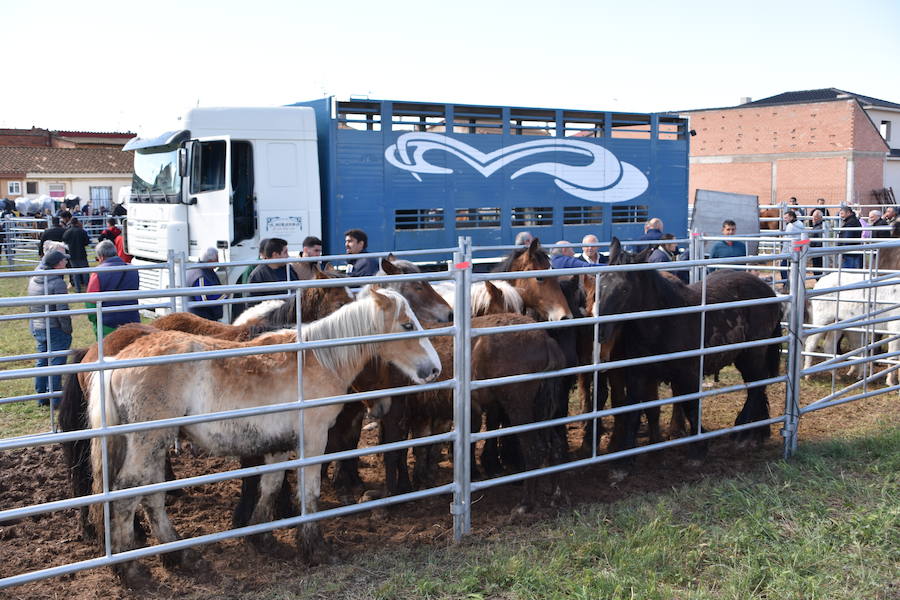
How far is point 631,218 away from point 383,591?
13593 mm

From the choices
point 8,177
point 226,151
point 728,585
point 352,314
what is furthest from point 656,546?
point 8,177

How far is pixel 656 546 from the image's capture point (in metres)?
4.52

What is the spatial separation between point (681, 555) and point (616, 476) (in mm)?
1535

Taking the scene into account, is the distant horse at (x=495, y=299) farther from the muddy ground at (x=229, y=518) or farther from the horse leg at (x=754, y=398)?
the horse leg at (x=754, y=398)

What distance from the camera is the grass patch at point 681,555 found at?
405cm

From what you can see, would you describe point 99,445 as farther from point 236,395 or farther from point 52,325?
point 52,325

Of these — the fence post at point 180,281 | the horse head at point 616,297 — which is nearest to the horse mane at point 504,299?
the horse head at point 616,297

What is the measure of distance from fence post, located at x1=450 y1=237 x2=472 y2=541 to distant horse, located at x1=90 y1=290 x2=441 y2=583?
17 centimetres

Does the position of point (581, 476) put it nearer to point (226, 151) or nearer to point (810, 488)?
point (810, 488)

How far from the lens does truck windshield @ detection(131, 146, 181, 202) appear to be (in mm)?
12367

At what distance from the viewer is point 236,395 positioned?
14.5ft

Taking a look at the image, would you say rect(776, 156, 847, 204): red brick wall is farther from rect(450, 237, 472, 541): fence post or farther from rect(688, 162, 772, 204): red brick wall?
rect(450, 237, 472, 541): fence post

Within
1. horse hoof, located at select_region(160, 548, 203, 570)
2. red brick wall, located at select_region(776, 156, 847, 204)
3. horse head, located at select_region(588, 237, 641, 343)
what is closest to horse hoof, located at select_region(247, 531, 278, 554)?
horse hoof, located at select_region(160, 548, 203, 570)

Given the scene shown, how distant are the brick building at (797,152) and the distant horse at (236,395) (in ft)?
126
